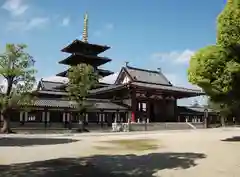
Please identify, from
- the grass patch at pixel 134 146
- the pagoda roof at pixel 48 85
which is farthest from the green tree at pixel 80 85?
the pagoda roof at pixel 48 85

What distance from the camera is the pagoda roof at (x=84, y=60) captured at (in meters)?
60.2

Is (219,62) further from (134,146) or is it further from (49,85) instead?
(49,85)

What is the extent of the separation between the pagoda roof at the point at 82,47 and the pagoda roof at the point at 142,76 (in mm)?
7909

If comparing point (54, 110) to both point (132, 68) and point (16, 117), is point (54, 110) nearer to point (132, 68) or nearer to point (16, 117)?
point (16, 117)

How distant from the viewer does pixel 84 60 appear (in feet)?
200

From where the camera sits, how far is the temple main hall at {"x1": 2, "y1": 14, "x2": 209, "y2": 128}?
140 feet

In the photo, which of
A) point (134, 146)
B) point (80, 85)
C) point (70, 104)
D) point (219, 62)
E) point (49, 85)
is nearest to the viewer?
point (134, 146)

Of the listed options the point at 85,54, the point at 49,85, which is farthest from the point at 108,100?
the point at 49,85

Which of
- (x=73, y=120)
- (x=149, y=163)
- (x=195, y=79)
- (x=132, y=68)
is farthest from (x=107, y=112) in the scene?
(x=149, y=163)

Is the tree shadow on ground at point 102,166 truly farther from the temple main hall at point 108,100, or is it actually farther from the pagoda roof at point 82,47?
the pagoda roof at point 82,47

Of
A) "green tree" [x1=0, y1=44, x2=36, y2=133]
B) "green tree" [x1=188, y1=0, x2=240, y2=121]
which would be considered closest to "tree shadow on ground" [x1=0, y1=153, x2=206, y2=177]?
"green tree" [x1=188, y1=0, x2=240, y2=121]

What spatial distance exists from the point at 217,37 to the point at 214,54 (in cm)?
108

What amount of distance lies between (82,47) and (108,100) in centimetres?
1393

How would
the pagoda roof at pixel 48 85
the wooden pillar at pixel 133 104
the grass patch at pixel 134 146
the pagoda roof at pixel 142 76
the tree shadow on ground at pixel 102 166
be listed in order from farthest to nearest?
1. the pagoda roof at pixel 48 85
2. the pagoda roof at pixel 142 76
3. the wooden pillar at pixel 133 104
4. the grass patch at pixel 134 146
5. the tree shadow on ground at pixel 102 166
